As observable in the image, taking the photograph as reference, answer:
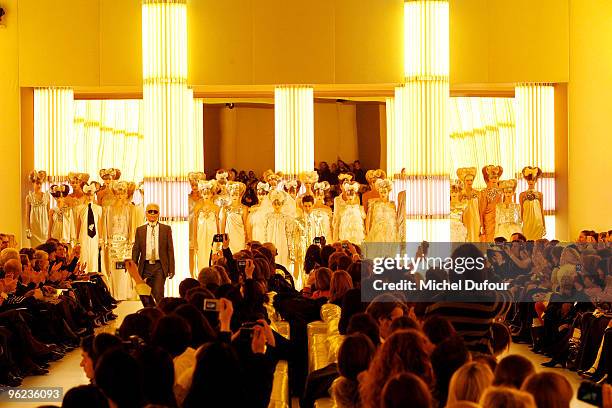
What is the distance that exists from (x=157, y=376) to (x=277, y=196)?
11944 millimetres

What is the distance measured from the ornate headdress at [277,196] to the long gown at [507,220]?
123 inches

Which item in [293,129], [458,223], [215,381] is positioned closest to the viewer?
[215,381]

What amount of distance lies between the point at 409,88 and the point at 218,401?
1351 cm

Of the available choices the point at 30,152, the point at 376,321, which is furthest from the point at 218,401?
the point at 30,152

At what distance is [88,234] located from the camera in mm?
16766

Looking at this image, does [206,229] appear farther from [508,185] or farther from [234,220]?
[508,185]

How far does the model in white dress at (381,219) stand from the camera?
16.8 metres

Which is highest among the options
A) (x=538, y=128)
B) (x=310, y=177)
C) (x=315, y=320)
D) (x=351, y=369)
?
(x=538, y=128)

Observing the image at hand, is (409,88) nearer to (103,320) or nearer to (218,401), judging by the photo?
(103,320)

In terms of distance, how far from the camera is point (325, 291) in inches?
369

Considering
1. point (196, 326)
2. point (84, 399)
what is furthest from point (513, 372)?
point (196, 326)

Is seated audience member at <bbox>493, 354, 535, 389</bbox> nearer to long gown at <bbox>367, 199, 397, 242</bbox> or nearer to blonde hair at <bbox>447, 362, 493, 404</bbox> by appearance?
blonde hair at <bbox>447, 362, 493, 404</bbox>

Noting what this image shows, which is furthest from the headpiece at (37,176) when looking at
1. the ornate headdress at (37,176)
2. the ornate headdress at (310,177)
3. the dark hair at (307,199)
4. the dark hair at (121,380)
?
the dark hair at (121,380)

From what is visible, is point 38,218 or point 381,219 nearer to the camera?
point 381,219
